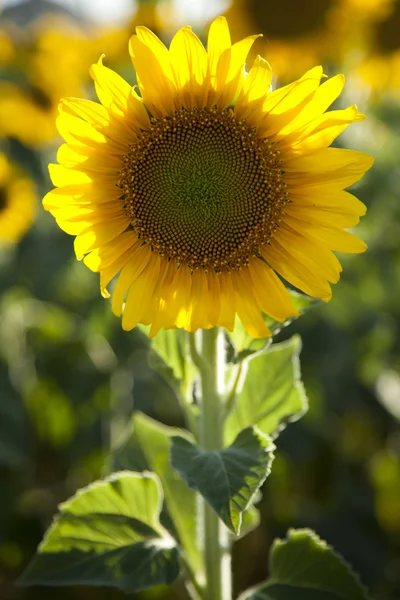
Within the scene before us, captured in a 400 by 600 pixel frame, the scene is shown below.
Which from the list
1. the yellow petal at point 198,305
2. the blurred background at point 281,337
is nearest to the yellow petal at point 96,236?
the yellow petal at point 198,305

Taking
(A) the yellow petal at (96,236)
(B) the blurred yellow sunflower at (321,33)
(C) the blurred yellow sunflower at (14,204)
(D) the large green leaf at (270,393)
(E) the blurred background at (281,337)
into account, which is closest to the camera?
(A) the yellow petal at (96,236)

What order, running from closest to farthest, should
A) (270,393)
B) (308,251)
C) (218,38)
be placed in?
(218,38)
(308,251)
(270,393)

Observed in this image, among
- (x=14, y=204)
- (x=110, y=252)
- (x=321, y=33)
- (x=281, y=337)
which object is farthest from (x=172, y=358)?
(x=321, y=33)

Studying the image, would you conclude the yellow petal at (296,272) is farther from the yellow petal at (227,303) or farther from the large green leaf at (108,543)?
the large green leaf at (108,543)

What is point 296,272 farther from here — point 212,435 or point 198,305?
point 212,435

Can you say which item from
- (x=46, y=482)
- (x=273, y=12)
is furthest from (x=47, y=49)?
(x=46, y=482)
